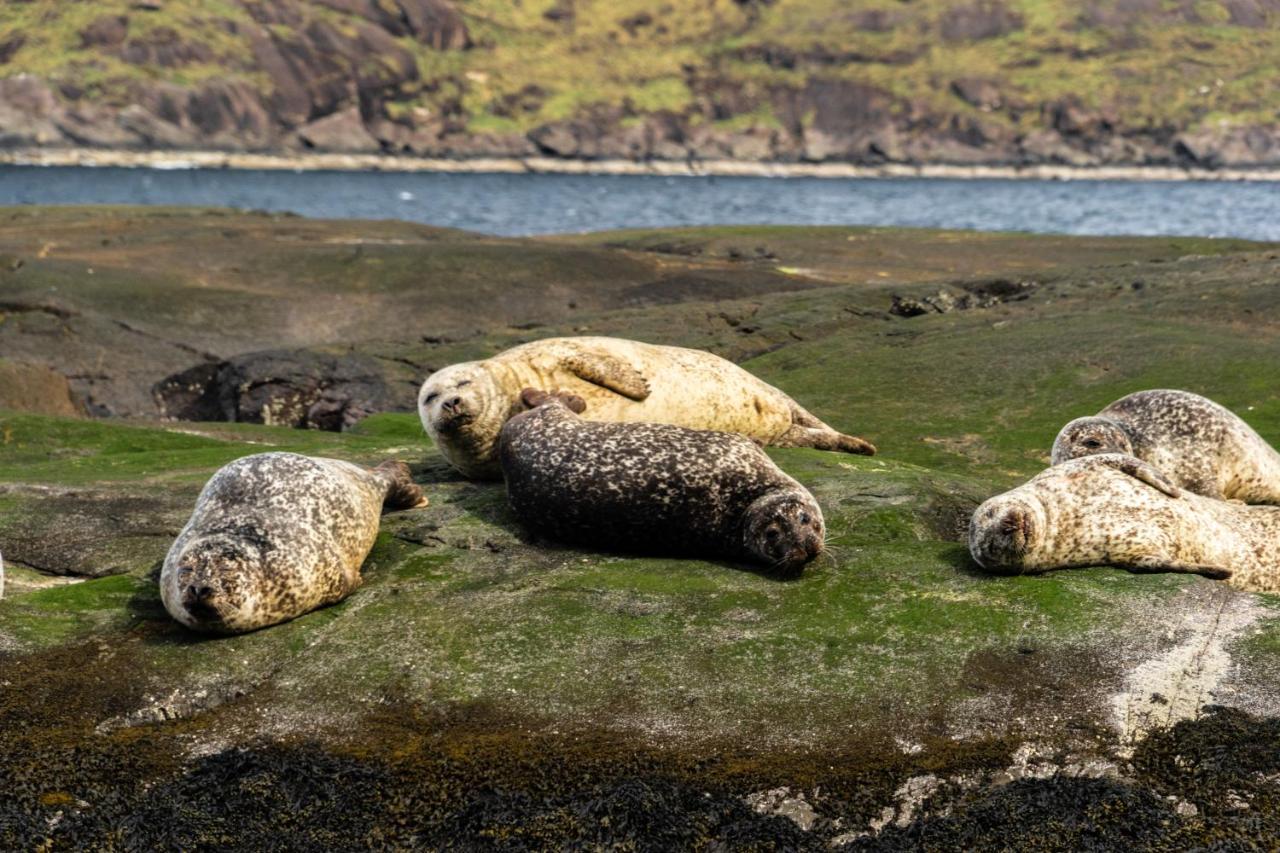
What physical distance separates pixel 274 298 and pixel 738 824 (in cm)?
A: 2772

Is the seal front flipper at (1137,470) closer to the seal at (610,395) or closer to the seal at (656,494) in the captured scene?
the seal at (656,494)

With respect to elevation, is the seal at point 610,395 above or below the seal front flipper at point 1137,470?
below

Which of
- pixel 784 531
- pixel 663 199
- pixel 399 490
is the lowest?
pixel 663 199

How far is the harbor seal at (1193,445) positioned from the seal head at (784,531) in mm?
3072

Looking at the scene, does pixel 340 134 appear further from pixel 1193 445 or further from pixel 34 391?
pixel 1193 445

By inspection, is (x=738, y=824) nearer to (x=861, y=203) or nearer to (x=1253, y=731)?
(x=1253, y=731)

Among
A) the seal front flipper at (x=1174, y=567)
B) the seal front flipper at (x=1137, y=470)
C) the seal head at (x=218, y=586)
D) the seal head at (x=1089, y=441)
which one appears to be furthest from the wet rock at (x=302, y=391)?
the seal front flipper at (x=1174, y=567)

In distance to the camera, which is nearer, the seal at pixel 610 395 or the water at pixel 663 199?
the seal at pixel 610 395

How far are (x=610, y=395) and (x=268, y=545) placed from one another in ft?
16.7

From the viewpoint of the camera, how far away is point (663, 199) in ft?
450

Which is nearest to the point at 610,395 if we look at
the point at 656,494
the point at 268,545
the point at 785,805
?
the point at 656,494

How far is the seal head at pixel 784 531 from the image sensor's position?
9.59 metres

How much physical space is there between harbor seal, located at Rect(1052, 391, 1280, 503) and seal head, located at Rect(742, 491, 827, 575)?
10.1 ft

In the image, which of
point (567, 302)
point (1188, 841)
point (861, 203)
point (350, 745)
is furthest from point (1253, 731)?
point (861, 203)
